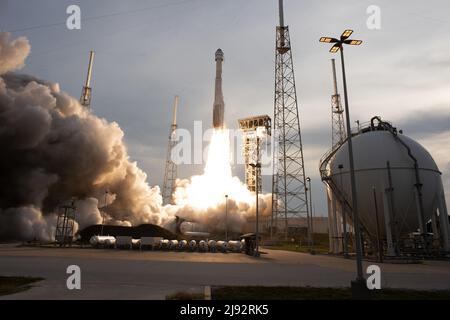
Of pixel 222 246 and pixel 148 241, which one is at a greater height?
pixel 148 241

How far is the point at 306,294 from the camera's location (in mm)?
12031

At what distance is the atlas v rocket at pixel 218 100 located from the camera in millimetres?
65875

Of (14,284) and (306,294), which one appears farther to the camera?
(14,284)

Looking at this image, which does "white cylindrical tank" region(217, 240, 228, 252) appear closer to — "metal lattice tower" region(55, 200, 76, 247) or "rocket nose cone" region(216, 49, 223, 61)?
"metal lattice tower" region(55, 200, 76, 247)

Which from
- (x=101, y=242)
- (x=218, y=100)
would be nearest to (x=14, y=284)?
(x=101, y=242)

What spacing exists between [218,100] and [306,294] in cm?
5858

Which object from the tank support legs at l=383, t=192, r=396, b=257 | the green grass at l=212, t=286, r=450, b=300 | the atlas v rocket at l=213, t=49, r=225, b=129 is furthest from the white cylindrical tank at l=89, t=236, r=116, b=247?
the green grass at l=212, t=286, r=450, b=300

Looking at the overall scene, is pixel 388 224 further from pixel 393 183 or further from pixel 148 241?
pixel 148 241

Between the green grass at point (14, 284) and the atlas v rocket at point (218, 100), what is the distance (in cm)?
5339

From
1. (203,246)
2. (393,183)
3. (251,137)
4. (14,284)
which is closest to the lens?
(14,284)

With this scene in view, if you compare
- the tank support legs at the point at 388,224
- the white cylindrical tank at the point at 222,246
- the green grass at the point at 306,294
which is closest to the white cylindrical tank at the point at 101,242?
the white cylindrical tank at the point at 222,246
